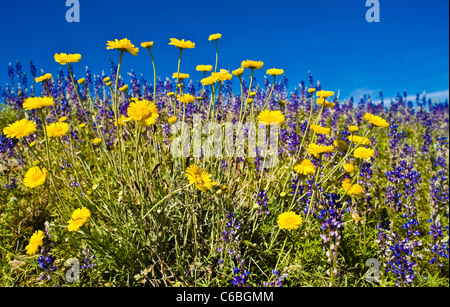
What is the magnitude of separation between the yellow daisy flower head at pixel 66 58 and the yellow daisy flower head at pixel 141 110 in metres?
0.48

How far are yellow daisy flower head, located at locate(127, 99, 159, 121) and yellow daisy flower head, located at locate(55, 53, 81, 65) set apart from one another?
483 mm

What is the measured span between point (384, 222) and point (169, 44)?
2028 millimetres

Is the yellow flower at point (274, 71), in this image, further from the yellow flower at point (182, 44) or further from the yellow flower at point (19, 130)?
the yellow flower at point (19, 130)

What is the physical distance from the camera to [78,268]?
5.52 feet

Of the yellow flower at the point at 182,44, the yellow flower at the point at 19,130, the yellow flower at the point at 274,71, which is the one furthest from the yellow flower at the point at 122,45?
the yellow flower at the point at 274,71

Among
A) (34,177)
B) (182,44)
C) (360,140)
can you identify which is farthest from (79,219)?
(360,140)

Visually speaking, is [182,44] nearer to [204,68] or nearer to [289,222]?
[204,68]

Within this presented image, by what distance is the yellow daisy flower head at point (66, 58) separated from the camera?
1.50m

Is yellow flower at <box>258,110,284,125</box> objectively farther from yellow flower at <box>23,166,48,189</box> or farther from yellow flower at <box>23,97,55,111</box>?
yellow flower at <box>23,166,48,189</box>

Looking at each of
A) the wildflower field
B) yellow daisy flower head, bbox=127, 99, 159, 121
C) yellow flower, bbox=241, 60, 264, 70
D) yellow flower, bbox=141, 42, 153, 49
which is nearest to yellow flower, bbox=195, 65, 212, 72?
the wildflower field

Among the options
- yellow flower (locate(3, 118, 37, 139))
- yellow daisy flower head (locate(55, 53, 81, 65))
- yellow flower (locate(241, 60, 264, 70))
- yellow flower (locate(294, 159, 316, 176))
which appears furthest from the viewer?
yellow flower (locate(241, 60, 264, 70))

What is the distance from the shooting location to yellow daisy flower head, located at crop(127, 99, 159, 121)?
4.34 ft
